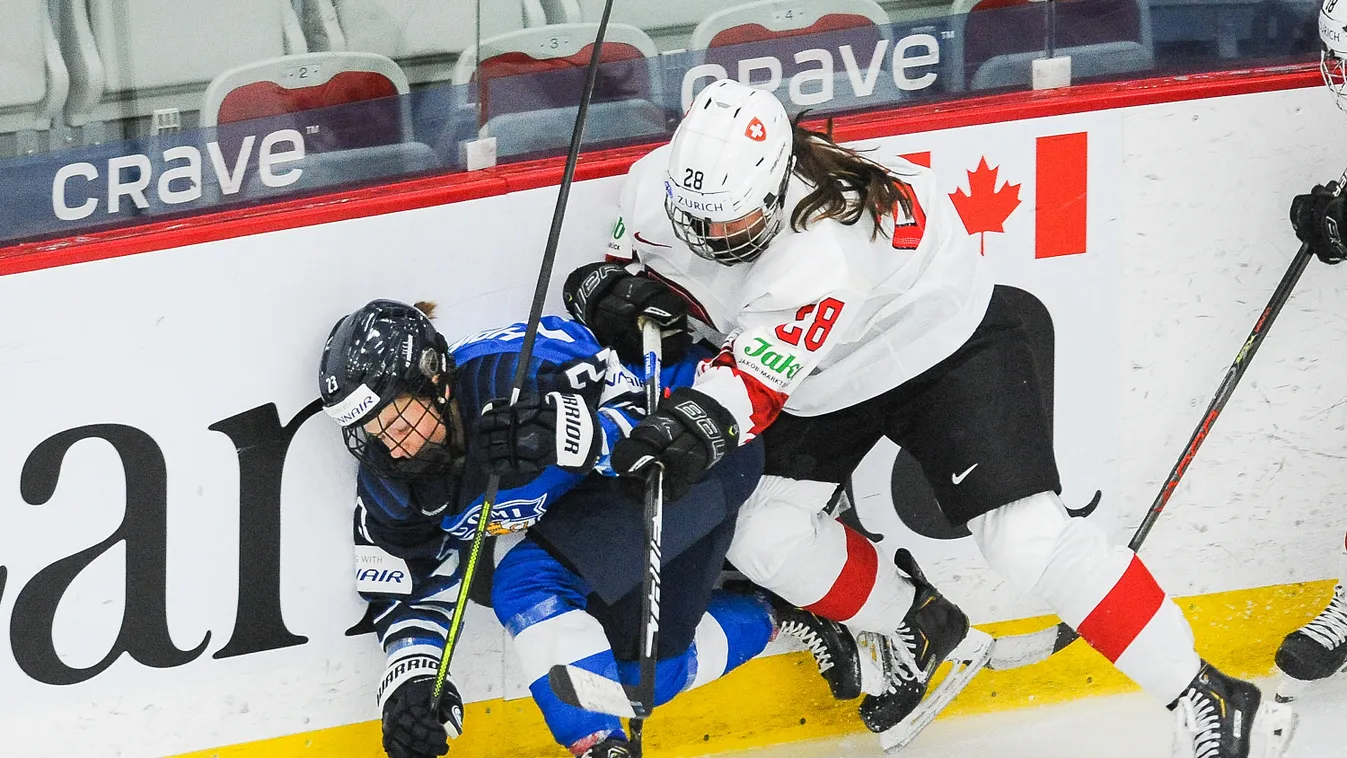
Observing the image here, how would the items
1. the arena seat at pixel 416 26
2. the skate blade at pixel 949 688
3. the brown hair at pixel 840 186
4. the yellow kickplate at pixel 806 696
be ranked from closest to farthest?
the brown hair at pixel 840 186, the arena seat at pixel 416 26, the yellow kickplate at pixel 806 696, the skate blade at pixel 949 688

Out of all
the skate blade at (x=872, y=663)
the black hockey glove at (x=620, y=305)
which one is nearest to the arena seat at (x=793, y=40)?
the black hockey glove at (x=620, y=305)

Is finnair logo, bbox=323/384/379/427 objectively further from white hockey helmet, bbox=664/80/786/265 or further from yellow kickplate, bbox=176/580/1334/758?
yellow kickplate, bbox=176/580/1334/758

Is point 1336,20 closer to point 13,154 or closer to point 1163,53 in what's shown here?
point 1163,53

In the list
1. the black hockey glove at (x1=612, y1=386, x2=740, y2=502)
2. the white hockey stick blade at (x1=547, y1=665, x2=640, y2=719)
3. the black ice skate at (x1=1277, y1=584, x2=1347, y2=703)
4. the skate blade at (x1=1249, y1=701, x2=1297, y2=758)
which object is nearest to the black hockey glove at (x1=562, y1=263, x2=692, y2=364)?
the black hockey glove at (x1=612, y1=386, x2=740, y2=502)

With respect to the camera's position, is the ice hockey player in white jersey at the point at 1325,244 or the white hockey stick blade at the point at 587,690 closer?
the white hockey stick blade at the point at 587,690

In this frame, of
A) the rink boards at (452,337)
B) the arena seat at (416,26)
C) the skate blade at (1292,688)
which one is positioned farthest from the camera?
the skate blade at (1292,688)

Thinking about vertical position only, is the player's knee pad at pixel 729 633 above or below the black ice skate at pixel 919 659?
above

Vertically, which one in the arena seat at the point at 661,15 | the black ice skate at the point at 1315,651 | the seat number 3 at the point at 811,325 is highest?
the arena seat at the point at 661,15

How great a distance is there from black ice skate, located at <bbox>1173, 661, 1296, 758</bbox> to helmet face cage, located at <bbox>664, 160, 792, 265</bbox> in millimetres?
1044

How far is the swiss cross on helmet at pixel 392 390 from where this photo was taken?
2420 millimetres

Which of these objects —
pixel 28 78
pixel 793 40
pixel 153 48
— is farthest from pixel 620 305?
pixel 28 78

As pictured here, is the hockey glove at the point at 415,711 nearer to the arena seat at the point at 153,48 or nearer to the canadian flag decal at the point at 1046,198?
the arena seat at the point at 153,48

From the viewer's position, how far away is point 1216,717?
2701mm

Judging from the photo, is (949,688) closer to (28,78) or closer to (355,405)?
(355,405)
